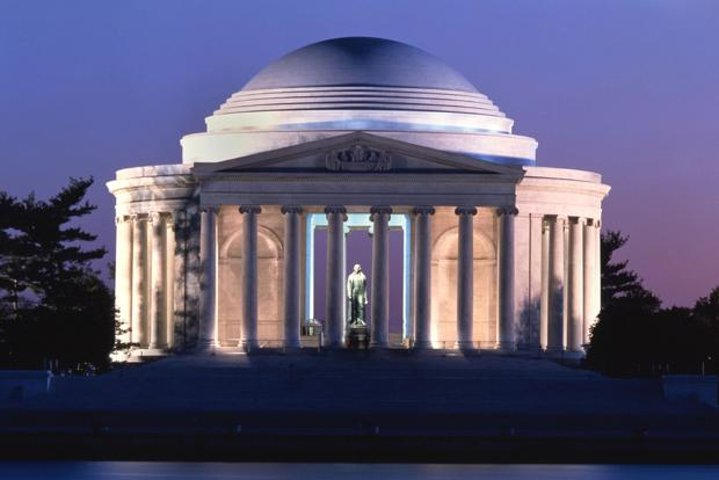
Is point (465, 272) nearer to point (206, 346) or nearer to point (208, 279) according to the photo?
point (208, 279)

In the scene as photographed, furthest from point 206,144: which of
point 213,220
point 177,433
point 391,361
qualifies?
point 177,433

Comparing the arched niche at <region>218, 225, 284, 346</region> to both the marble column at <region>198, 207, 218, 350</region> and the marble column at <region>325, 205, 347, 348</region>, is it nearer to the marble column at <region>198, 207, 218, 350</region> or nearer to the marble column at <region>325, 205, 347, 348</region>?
the marble column at <region>198, 207, 218, 350</region>

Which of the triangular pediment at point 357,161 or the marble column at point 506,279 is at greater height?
the triangular pediment at point 357,161

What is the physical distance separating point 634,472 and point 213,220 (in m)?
56.0

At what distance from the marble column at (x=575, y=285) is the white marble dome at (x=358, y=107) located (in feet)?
16.4

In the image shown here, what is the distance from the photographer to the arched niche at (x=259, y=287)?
7057 inches

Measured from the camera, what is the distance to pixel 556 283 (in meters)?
184

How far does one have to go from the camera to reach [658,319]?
18100 cm

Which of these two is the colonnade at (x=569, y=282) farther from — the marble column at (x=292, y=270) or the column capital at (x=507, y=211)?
the marble column at (x=292, y=270)

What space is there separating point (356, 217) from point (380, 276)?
12.1 m

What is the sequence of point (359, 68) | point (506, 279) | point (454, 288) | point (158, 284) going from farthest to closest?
point (158, 284), point (454, 288), point (359, 68), point (506, 279)

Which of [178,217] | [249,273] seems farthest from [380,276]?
[178,217]

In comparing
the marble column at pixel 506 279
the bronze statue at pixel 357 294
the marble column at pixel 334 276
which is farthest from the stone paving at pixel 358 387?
the bronze statue at pixel 357 294

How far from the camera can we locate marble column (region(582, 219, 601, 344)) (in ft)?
612
